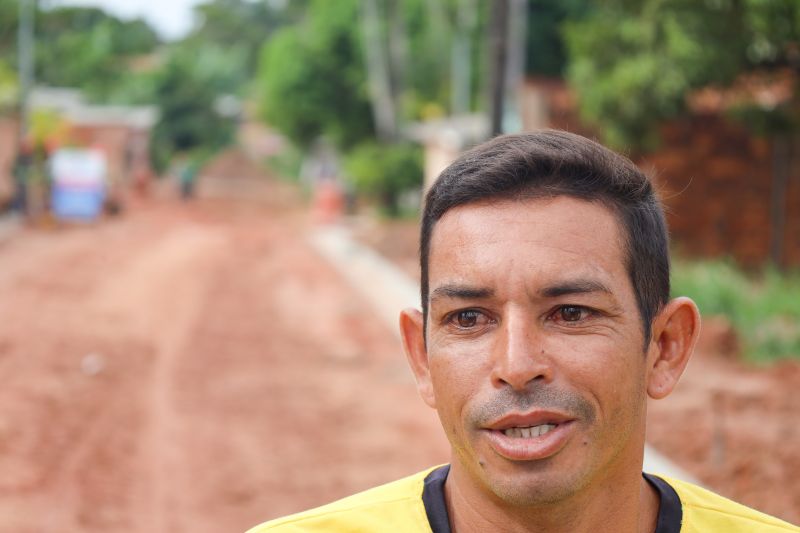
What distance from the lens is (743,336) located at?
40.3ft

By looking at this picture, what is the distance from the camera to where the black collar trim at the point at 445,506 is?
6.92ft

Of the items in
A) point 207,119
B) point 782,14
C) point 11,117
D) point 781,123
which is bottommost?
point 207,119

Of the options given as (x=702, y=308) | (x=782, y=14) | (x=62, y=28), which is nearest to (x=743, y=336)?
(x=702, y=308)

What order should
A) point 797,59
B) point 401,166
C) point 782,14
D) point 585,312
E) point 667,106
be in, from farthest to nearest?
point 401,166, point 667,106, point 797,59, point 782,14, point 585,312

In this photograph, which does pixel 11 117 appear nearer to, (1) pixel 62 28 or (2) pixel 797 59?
(1) pixel 62 28

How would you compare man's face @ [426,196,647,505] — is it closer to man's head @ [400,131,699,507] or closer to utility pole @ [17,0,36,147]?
man's head @ [400,131,699,507]

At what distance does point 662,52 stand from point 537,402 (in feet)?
46.7

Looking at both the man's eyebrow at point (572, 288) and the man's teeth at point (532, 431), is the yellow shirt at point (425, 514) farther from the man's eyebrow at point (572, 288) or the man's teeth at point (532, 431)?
the man's eyebrow at point (572, 288)

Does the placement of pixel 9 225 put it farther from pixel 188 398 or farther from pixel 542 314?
pixel 542 314

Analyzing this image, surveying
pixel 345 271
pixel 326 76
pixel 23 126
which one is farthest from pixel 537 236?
pixel 326 76

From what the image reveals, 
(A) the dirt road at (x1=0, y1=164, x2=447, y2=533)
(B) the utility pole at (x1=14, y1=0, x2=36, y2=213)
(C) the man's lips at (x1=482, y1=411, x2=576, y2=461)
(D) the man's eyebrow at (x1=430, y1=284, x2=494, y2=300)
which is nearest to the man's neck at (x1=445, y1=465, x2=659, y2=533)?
(C) the man's lips at (x1=482, y1=411, x2=576, y2=461)

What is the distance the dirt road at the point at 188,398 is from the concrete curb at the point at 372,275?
0.43 metres

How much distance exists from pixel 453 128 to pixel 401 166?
6451mm

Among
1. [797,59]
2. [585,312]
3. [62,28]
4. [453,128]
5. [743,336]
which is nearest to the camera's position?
[585,312]
